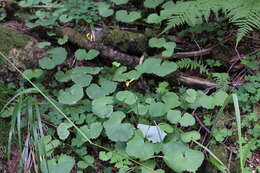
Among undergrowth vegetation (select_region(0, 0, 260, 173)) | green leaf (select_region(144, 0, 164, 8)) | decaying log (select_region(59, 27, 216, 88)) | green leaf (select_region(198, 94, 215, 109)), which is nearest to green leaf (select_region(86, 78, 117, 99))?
undergrowth vegetation (select_region(0, 0, 260, 173))

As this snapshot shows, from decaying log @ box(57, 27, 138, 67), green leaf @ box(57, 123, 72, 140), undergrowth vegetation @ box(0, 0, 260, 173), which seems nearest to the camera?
undergrowth vegetation @ box(0, 0, 260, 173)

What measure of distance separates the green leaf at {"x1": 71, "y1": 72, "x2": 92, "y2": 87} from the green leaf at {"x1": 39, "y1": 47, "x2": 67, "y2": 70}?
0.76 feet

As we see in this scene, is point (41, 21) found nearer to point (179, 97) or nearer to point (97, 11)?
point (97, 11)

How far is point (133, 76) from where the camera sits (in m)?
2.40

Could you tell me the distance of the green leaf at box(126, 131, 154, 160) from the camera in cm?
190

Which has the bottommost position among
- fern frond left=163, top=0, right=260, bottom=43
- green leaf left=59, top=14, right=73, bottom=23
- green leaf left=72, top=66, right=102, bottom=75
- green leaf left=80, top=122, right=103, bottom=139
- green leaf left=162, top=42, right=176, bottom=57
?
green leaf left=80, top=122, right=103, bottom=139

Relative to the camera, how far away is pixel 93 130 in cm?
205

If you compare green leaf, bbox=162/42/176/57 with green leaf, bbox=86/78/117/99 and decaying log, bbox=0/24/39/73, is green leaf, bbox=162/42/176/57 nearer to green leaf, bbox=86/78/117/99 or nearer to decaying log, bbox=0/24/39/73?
green leaf, bbox=86/78/117/99

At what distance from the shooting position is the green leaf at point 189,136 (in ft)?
6.47

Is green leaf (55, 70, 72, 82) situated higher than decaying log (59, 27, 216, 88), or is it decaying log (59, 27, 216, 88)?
decaying log (59, 27, 216, 88)

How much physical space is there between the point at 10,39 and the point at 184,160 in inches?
73.9

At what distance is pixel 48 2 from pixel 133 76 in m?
1.46

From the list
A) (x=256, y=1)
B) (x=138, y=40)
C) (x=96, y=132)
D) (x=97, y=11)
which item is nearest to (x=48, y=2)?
(x=97, y=11)

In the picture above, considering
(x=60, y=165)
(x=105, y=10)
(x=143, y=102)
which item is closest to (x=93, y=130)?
(x=60, y=165)
